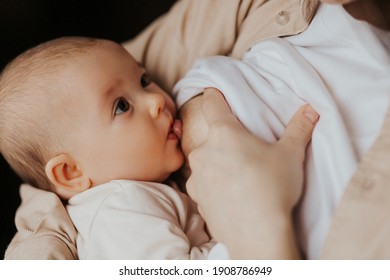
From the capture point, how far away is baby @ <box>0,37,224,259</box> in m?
1.06

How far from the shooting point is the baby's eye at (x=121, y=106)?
110cm

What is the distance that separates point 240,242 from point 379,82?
15.9 inches

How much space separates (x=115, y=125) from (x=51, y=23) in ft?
1.98

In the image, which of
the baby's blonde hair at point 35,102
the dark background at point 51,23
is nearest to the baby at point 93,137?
the baby's blonde hair at point 35,102

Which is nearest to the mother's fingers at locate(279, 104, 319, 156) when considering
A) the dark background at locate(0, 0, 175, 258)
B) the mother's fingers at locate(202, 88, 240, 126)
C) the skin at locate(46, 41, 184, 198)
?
the mother's fingers at locate(202, 88, 240, 126)

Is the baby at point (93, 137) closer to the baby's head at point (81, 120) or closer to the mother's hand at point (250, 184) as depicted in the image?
the baby's head at point (81, 120)

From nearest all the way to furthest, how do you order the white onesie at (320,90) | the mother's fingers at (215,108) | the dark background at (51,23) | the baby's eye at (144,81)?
the white onesie at (320,90) → the mother's fingers at (215,108) → the baby's eye at (144,81) → the dark background at (51,23)

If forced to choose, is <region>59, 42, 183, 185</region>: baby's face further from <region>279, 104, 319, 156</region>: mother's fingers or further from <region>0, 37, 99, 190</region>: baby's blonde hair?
<region>279, 104, 319, 156</region>: mother's fingers

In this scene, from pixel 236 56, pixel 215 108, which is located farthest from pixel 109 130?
pixel 236 56

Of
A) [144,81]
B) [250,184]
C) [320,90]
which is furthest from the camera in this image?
[144,81]

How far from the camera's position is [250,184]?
31.7 inches

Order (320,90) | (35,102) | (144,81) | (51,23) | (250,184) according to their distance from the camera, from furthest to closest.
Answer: (51,23) → (144,81) → (35,102) → (320,90) → (250,184)

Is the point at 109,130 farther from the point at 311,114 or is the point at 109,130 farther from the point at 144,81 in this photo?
the point at 311,114

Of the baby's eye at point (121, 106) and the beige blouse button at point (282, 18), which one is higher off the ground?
the beige blouse button at point (282, 18)
